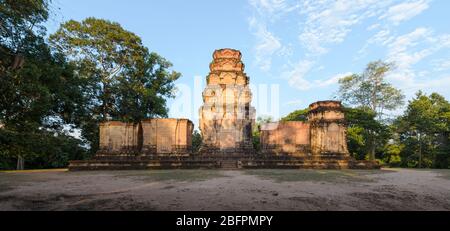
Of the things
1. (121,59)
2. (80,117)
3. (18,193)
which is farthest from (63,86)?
(18,193)

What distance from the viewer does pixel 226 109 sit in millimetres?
15938

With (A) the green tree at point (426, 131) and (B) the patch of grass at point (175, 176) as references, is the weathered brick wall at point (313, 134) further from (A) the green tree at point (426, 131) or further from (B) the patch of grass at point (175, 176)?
(A) the green tree at point (426, 131)

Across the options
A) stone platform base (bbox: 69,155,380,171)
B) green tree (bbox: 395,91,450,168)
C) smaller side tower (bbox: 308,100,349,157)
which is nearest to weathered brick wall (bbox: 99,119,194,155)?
stone platform base (bbox: 69,155,380,171)

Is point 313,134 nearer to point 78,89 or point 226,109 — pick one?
point 226,109

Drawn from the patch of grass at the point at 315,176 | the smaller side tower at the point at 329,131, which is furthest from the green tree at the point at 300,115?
the patch of grass at the point at 315,176

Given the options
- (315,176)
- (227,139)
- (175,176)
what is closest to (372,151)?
(227,139)

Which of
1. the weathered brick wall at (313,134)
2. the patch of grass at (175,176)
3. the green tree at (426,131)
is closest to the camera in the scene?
the patch of grass at (175,176)

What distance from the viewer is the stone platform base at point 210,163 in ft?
41.1

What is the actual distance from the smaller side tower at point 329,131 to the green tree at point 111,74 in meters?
13.6

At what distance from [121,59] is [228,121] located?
1172 centimetres

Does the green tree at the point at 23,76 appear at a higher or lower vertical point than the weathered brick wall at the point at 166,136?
higher

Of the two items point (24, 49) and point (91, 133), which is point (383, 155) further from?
point (24, 49)

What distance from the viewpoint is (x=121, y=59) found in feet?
69.7
